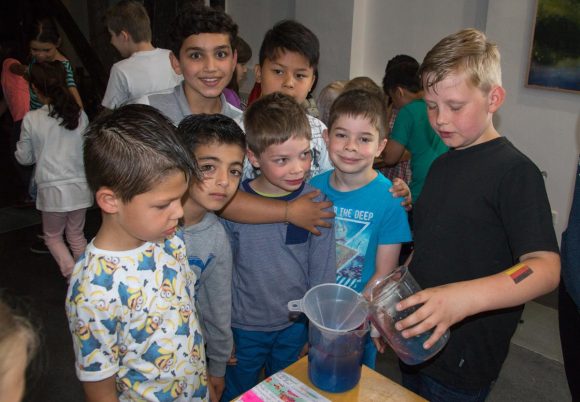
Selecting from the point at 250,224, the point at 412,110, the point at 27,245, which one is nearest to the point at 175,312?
the point at 250,224

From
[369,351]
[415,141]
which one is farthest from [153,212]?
[415,141]

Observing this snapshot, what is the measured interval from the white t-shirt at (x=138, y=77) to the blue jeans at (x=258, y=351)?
2.02 m

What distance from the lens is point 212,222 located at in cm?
145

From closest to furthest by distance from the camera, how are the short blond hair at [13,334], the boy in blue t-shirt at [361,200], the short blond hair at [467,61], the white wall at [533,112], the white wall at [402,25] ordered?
the short blond hair at [13,334], the short blond hair at [467,61], the boy in blue t-shirt at [361,200], the white wall at [533,112], the white wall at [402,25]

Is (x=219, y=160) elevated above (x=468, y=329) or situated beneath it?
elevated above

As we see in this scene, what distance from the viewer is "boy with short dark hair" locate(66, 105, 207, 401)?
108cm

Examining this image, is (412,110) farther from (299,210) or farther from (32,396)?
(32,396)

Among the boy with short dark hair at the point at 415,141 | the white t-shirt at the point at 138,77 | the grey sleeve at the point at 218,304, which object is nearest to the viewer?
the grey sleeve at the point at 218,304

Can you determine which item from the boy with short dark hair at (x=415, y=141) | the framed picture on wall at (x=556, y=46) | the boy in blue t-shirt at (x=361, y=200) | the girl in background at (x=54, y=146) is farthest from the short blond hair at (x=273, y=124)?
the framed picture on wall at (x=556, y=46)

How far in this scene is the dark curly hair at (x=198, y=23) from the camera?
1.68m

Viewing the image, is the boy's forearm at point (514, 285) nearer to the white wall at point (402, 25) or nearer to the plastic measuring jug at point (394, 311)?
the plastic measuring jug at point (394, 311)

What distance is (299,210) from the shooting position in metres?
1.47

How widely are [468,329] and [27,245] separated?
3.62m

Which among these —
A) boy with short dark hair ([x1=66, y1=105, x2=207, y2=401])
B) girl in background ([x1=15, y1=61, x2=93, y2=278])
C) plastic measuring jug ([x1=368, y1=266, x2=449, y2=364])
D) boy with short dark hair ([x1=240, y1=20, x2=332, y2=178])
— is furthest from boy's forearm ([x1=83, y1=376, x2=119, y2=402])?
girl in background ([x1=15, y1=61, x2=93, y2=278])
